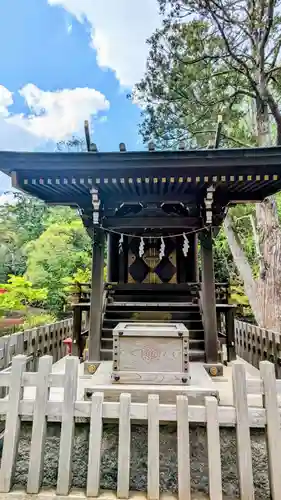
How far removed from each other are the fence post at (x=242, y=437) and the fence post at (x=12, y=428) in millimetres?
1794

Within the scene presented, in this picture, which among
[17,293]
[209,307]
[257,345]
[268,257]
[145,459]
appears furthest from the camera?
[17,293]

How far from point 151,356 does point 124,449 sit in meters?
1.19

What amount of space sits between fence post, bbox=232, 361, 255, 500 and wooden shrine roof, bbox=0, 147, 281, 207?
2.59 m

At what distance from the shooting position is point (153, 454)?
7.64 ft

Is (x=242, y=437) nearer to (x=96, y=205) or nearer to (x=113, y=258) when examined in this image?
(x=96, y=205)

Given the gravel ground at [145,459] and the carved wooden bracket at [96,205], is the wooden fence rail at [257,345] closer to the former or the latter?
the gravel ground at [145,459]

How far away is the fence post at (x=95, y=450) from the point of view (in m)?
2.34

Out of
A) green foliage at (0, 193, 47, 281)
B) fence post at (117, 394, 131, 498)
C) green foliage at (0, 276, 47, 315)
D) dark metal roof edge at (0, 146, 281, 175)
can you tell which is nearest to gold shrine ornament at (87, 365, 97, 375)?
fence post at (117, 394, 131, 498)

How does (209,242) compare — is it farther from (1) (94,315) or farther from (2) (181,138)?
(2) (181,138)

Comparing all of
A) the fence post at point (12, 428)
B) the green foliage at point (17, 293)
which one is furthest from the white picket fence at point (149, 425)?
the green foliage at point (17, 293)

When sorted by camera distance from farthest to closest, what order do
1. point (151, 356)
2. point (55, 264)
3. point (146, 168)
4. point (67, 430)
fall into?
point (55, 264)
point (146, 168)
point (151, 356)
point (67, 430)

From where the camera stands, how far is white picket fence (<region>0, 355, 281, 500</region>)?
7.60 feet

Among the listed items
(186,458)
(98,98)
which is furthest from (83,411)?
(98,98)

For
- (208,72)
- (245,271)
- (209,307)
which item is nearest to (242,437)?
(209,307)
